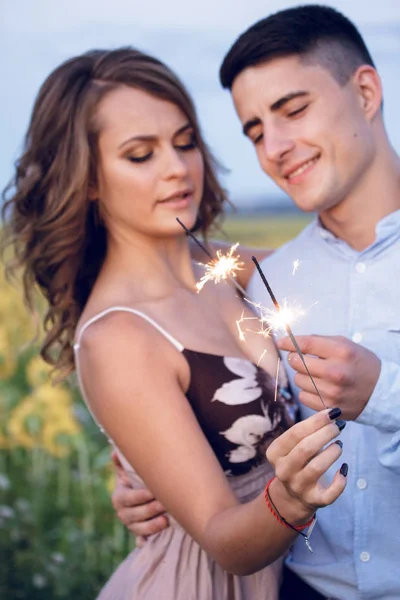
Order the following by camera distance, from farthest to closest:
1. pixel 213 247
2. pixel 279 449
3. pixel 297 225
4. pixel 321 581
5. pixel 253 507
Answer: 1. pixel 297 225
2. pixel 213 247
3. pixel 321 581
4. pixel 253 507
5. pixel 279 449

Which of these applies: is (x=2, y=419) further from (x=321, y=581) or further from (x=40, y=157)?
(x=321, y=581)

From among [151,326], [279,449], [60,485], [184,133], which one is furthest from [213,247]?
[60,485]

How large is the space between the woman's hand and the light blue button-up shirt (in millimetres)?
372

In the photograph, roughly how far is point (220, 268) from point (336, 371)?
1.13 feet

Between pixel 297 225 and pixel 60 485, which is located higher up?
pixel 297 225

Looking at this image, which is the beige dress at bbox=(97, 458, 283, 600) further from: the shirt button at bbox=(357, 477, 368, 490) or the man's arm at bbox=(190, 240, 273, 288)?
the man's arm at bbox=(190, 240, 273, 288)

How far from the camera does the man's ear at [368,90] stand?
2.49 metres

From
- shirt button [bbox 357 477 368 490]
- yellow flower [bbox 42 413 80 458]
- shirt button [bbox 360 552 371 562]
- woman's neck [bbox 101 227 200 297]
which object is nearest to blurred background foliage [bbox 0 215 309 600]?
yellow flower [bbox 42 413 80 458]

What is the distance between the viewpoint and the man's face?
2.37m

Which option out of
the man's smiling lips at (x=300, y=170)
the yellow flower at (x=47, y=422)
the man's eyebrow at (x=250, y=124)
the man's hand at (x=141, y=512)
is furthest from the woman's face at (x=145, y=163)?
the yellow flower at (x=47, y=422)

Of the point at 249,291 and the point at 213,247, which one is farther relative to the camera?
the point at 213,247

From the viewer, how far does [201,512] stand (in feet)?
6.75

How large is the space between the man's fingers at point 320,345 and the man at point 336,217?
15.6 inches

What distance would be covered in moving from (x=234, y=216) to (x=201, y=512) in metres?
1.51
